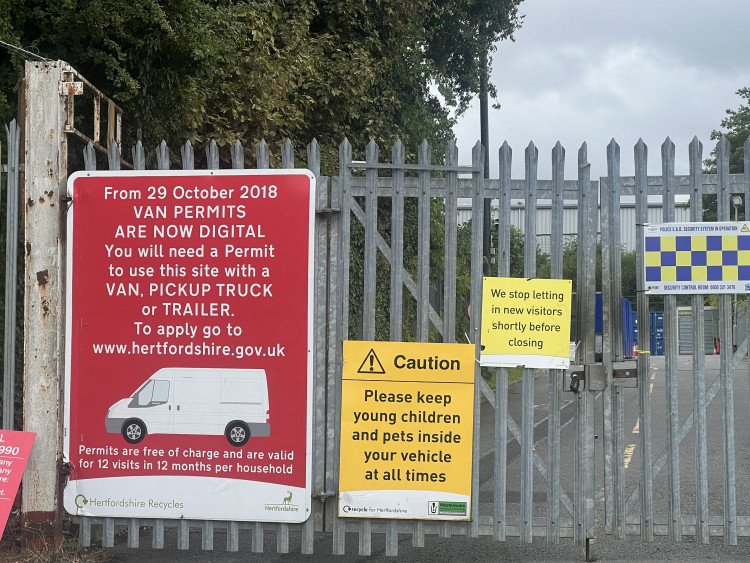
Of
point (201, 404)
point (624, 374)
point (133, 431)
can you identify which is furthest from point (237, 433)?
point (624, 374)

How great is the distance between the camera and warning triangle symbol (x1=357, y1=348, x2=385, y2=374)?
5371mm

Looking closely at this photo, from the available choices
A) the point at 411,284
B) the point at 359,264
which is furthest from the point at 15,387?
the point at 359,264

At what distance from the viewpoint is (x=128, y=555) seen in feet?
19.5

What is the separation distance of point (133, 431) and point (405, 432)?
177 cm

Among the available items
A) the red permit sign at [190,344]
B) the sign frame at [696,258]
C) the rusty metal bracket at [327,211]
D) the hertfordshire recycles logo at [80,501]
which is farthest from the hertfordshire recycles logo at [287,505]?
the sign frame at [696,258]

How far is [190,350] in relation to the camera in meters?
5.48

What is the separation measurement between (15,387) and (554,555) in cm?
410

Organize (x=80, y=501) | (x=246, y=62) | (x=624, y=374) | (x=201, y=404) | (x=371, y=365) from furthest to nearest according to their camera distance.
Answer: (x=246, y=62) → (x=80, y=501) → (x=201, y=404) → (x=371, y=365) → (x=624, y=374)

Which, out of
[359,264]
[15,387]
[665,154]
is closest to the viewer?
[665,154]

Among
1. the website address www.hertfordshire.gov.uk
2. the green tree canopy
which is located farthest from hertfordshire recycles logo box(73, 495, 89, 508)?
the green tree canopy

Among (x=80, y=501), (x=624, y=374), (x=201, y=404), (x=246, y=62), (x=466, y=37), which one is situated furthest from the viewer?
(x=466, y=37)

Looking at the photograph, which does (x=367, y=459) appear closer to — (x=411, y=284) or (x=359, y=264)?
(x=411, y=284)

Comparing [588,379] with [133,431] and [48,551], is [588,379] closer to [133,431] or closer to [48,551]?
[133,431]

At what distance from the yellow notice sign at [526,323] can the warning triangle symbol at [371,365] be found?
648 mm
